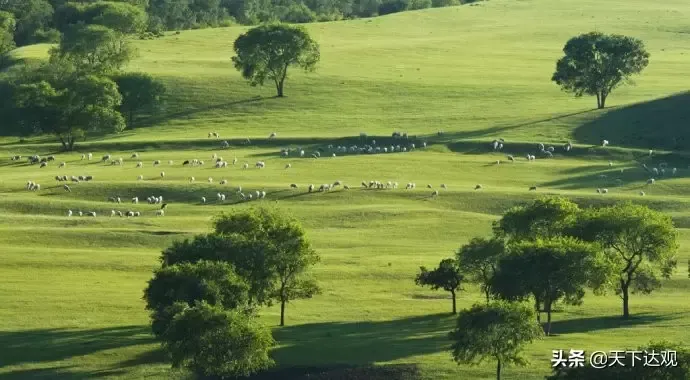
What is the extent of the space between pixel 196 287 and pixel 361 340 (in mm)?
7791

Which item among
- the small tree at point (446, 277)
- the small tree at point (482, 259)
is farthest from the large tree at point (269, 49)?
the small tree at point (482, 259)

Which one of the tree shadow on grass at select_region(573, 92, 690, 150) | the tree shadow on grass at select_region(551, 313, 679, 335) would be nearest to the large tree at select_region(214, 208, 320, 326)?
the tree shadow on grass at select_region(551, 313, 679, 335)

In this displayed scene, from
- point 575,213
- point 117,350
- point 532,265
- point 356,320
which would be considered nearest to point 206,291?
point 117,350

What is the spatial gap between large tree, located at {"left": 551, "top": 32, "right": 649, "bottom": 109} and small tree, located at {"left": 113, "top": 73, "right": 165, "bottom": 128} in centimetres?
3982

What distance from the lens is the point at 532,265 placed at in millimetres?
67438

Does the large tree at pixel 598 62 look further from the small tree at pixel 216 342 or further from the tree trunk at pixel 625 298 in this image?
the small tree at pixel 216 342

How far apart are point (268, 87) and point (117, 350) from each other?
93.4 metres

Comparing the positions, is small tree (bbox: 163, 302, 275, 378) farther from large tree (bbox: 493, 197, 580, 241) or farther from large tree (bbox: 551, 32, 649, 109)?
large tree (bbox: 551, 32, 649, 109)

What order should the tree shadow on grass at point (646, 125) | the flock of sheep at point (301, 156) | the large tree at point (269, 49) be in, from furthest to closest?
1. the large tree at point (269, 49)
2. the tree shadow on grass at point (646, 125)
3. the flock of sheep at point (301, 156)

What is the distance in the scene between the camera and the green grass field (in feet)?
217

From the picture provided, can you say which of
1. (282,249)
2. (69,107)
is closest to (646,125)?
(69,107)

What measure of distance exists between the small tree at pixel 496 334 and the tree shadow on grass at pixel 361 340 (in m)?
4.48

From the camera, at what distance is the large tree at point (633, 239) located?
73375 millimetres

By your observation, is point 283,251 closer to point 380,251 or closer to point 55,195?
→ point 380,251
